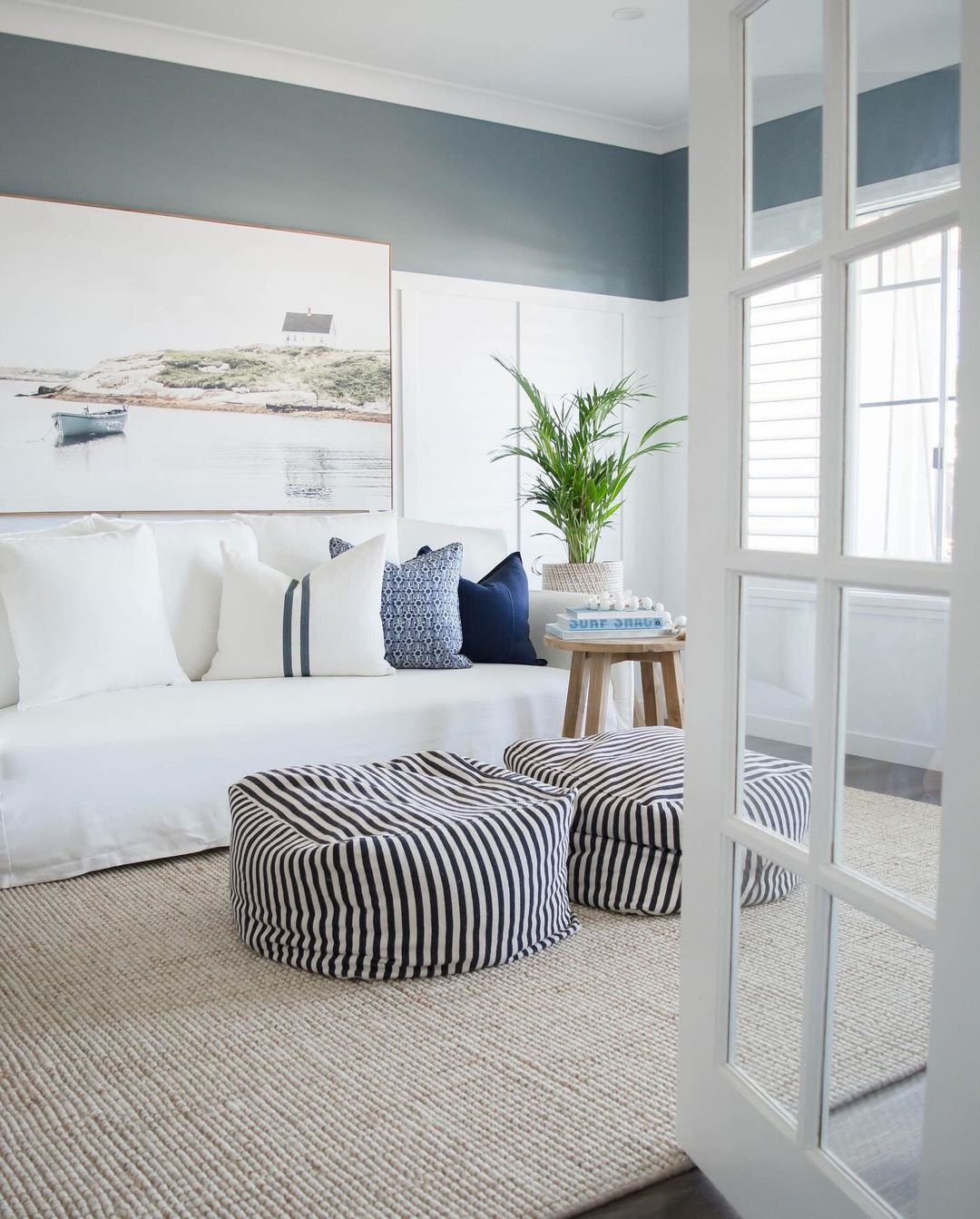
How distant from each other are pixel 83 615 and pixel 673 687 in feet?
5.81

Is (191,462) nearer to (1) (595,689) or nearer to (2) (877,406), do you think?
(1) (595,689)

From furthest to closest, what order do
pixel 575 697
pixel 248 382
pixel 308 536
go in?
pixel 248 382 → pixel 308 536 → pixel 575 697

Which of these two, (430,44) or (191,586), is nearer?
(191,586)

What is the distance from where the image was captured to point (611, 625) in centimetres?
339

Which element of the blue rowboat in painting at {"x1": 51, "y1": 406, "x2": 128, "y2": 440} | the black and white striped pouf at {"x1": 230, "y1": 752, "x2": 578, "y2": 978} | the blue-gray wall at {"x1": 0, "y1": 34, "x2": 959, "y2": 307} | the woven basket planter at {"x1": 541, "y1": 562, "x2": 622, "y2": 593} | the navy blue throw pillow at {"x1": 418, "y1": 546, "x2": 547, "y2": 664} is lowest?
the black and white striped pouf at {"x1": 230, "y1": 752, "x2": 578, "y2": 978}

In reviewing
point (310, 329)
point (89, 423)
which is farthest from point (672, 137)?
point (89, 423)

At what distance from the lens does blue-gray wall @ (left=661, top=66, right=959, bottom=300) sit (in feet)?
3.05

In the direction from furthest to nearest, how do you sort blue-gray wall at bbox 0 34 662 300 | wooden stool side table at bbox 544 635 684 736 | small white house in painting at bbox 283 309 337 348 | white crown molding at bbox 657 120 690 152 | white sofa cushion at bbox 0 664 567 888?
white crown molding at bbox 657 120 690 152
small white house in painting at bbox 283 309 337 348
blue-gray wall at bbox 0 34 662 300
wooden stool side table at bbox 544 635 684 736
white sofa cushion at bbox 0 664 567 888

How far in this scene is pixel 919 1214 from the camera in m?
0.98

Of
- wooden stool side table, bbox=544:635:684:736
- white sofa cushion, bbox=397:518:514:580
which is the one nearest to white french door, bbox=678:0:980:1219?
wooden stool side table, bbox=544:635:684:736

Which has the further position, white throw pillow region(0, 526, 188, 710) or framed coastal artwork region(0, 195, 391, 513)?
framed coastal artwork region(0, 195, 391, 513)

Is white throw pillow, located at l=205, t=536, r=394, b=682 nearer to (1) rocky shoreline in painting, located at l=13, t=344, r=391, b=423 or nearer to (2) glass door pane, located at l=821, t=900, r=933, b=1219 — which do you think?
(1) rocky shoreline in painting, located at l=13, t=344, r=391, b=423

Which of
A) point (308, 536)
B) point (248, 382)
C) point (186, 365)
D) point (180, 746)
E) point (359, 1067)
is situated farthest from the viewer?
point (248, 382)

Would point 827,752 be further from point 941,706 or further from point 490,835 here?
point 490,835
